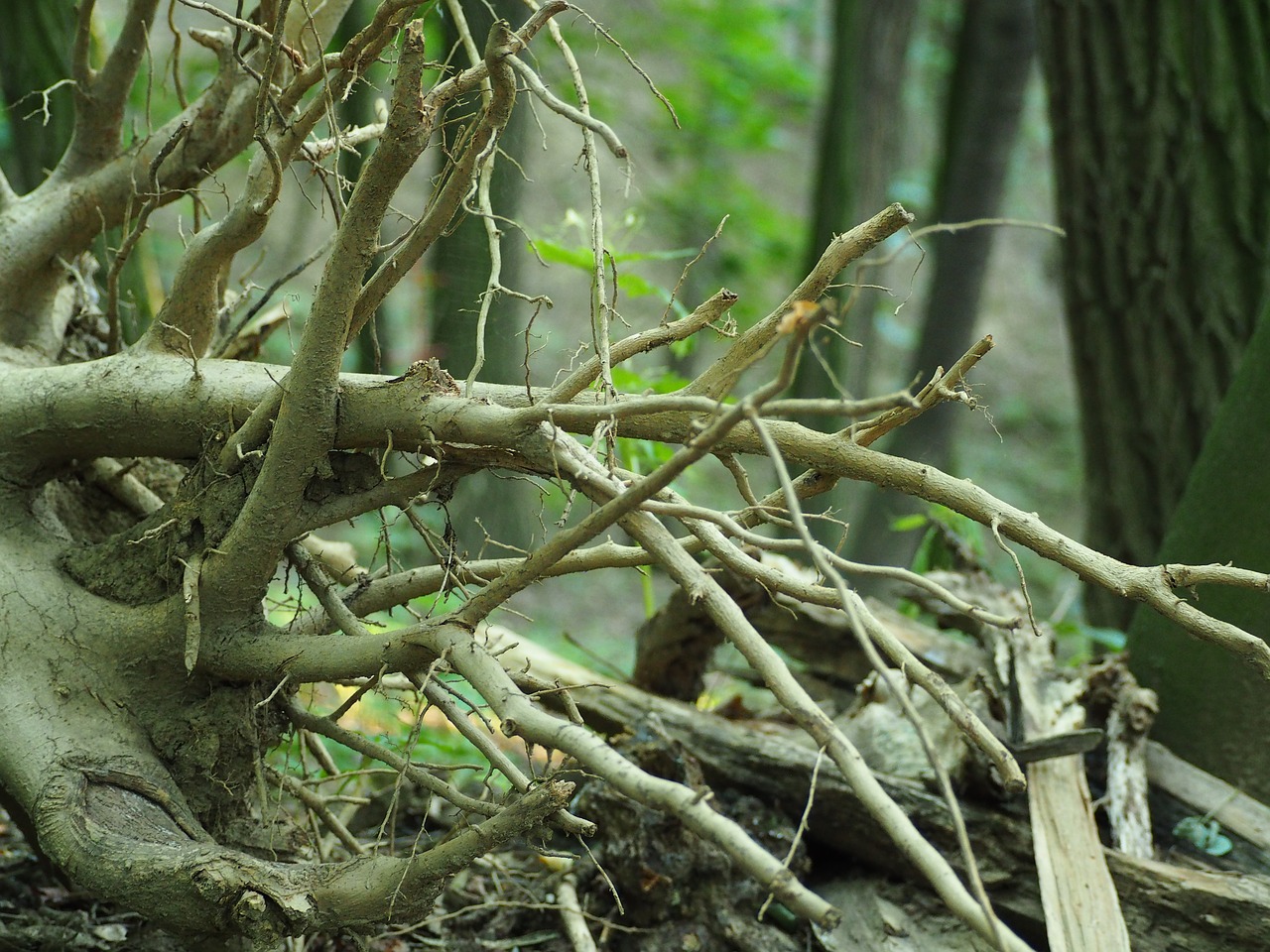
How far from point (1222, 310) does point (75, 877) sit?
12.5 ft

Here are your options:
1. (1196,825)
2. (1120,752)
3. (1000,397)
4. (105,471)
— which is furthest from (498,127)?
(1000,397)

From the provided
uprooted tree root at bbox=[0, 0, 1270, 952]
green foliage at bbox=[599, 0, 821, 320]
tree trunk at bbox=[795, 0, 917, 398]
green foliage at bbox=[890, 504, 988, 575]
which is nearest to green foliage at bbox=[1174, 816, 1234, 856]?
uprooted tree root at bbox=[0, 0, 1270, 952]

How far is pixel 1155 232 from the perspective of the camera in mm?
3723

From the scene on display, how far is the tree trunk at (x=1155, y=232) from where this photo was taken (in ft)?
11.7

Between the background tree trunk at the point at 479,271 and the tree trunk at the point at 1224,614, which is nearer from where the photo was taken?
the tree trunk at the point at 1224,614

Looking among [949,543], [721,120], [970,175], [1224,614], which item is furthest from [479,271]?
[721,120]

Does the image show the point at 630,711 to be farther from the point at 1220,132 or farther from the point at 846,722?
the point at 1220,132

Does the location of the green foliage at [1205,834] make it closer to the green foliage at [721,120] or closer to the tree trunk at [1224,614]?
the tree trunk at [1224,614]

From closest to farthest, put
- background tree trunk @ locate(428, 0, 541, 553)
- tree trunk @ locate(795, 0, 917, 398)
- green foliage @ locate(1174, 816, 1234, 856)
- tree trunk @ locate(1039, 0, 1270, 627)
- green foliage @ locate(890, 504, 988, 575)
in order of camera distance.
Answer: green foliage @ locate(1174, 816, 1234, 856) → green foliage @ locate(890, 504, 988, 575) → background tree trunk @ locate(428, 0, 541, 553) → tree trunk @ locate(1039, 0, 1270, 627) → tree trunk @ locate(795, 0, 917, 398)

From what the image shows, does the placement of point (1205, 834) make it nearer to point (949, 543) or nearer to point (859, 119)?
point (949, 543)

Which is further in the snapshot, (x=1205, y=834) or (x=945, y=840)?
(x=1205, y=834)

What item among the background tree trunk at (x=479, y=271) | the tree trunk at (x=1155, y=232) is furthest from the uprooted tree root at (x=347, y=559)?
the tree trunk at (x=1155, y=232)

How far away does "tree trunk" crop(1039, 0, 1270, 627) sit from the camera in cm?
357

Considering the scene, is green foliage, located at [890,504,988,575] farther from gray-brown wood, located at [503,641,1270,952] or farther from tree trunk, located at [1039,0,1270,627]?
gray-brown wood, located at [503,641,1270,952]
